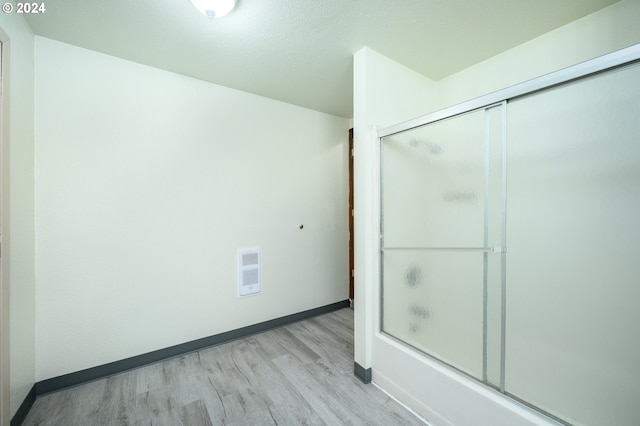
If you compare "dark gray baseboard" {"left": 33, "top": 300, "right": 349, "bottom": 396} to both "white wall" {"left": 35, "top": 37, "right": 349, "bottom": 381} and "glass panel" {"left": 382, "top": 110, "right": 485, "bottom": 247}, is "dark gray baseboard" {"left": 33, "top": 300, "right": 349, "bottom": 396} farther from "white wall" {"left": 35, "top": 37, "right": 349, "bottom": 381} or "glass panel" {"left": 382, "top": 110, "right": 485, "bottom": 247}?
"glass panel" {"left": 382, "top": 110, "right": 485, "bottom": 247}

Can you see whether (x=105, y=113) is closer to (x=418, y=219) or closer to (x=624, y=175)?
(x=418, y=219)

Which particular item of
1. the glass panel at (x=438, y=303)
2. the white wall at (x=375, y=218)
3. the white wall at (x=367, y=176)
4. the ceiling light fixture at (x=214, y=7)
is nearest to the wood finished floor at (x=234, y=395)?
the white wall at (x=375, y=218)

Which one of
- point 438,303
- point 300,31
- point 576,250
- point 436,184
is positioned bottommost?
point 438,303

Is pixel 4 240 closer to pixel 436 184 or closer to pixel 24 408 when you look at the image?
pixel 24 408

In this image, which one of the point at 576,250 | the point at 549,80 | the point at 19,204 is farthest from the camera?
the point at 19,204

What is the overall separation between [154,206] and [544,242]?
8.97ft

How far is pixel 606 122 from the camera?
108 cm

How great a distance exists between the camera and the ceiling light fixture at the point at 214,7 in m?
1.35

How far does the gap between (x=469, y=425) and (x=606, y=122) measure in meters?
1.59

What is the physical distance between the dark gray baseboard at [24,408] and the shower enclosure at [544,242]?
2416 millimetres

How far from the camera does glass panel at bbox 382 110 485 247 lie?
1449mm

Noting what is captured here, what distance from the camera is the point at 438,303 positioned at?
5.46ft

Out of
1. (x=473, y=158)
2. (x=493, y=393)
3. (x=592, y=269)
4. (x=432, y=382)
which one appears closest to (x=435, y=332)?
(x=432, y=382)

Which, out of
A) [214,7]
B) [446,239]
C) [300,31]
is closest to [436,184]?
[446,239]
